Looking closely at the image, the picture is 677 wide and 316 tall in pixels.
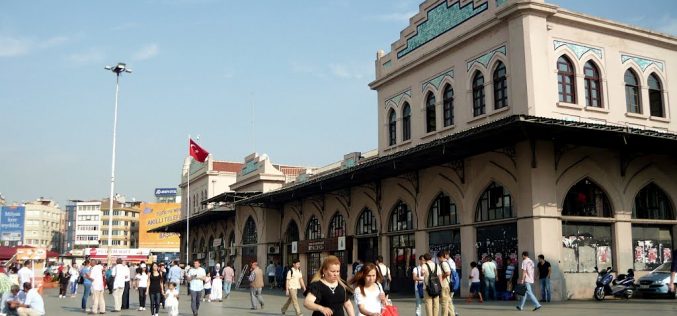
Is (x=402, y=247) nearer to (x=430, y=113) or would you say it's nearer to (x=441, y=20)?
(x=430, y=113)

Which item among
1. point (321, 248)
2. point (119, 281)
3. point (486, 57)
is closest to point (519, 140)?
point (486, 57)

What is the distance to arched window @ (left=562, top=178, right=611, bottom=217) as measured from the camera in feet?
73.7

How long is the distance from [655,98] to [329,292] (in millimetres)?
21967

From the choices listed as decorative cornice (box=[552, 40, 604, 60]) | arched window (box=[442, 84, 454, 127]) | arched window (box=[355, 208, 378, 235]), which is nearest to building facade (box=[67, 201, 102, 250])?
arched window (box=[355, 208, 378, 235])

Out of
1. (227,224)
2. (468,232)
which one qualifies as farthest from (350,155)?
(227,224)

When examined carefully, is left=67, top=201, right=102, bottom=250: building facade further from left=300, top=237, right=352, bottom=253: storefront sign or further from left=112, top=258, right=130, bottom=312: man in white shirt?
left=112, top=258, right=130, bottom=312: man in white shirt

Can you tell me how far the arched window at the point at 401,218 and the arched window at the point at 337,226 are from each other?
180 inches

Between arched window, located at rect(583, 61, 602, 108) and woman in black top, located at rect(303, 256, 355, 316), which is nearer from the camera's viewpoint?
woman in black top, located at rect(303, 256, 355, 316)

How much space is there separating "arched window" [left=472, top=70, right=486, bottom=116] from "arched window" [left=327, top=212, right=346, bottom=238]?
10762 millimetres

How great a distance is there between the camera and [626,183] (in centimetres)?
2341

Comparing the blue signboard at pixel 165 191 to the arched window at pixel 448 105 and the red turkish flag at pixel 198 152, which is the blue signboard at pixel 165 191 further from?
the arched window at pixel 448 105

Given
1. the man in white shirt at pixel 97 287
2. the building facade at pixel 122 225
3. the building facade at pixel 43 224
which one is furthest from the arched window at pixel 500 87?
the building facade at pixel 43 224

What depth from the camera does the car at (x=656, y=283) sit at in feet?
68.0

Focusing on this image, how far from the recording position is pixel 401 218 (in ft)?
95.7
